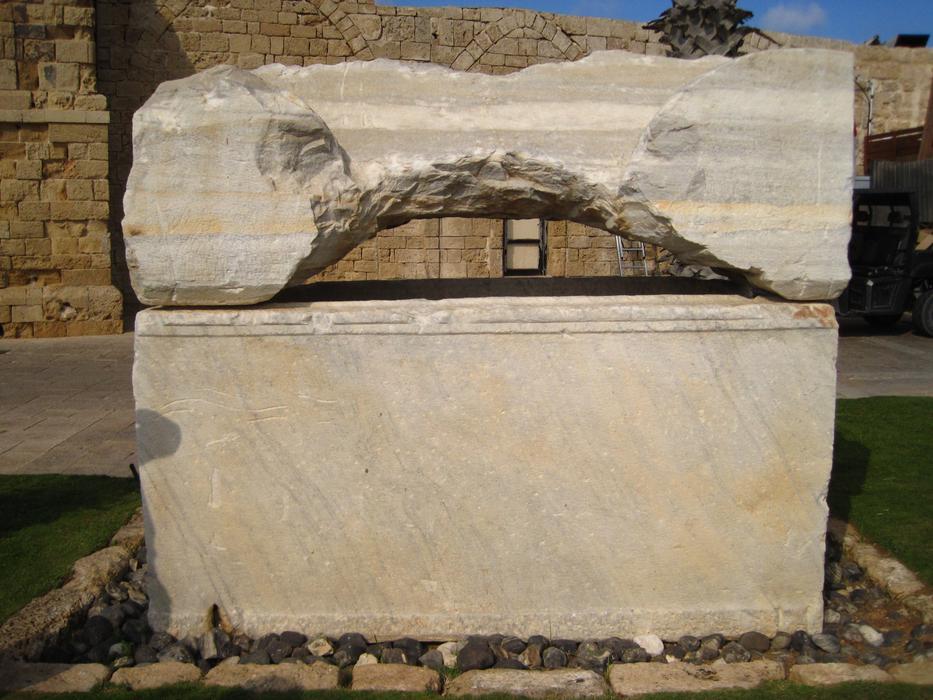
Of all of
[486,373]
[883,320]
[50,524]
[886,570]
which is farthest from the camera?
[883,320]

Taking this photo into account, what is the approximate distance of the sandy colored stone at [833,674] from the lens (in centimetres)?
241

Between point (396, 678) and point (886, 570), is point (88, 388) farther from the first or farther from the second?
point (886, 570)

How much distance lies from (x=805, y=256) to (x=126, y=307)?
9758mm

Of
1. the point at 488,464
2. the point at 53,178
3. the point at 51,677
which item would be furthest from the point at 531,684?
the point at 53,178

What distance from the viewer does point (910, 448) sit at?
4691 mm

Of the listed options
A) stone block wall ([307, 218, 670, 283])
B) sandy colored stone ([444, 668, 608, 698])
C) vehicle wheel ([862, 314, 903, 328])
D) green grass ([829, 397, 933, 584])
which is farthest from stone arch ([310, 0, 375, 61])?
sandy colored stone ([444, 668, 608, 698])

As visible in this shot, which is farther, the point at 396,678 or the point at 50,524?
the point at 50,524

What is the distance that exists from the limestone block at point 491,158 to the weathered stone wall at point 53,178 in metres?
7.34

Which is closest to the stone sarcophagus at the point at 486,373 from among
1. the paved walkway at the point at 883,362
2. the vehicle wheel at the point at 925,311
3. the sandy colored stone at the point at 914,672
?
the sandy colored stone at the point at 914,672

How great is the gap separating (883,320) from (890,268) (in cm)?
78

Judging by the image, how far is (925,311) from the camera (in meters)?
9.36

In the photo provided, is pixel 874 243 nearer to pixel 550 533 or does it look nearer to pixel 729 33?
pixel 729 33

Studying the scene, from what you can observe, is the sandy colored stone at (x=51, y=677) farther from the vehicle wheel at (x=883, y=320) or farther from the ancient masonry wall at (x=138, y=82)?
the vehicle wheel at (x=883, y=320)

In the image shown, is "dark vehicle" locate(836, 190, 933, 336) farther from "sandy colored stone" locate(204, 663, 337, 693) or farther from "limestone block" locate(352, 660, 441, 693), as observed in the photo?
"sandy colored stone" locate(204, 663, 337, 693)
